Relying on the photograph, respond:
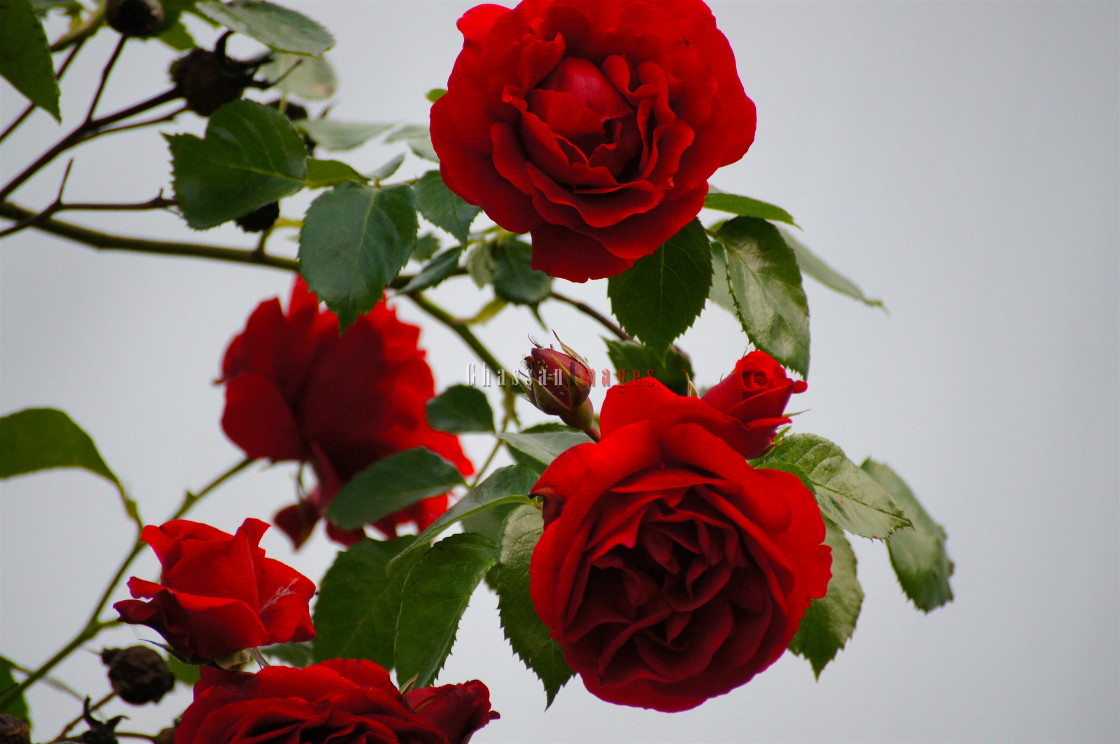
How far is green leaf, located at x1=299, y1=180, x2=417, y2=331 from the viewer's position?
1.00 feet

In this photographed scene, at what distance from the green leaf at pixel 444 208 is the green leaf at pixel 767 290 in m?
0.08

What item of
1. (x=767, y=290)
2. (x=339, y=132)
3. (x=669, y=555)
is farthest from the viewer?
(x=339, y=132)

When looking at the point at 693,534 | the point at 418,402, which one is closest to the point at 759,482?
the point at 693,534

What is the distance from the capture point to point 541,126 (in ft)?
0.81

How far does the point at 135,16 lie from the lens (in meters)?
0.37

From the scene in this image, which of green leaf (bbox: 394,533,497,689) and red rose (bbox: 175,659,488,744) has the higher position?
green leaf (bbox: 394,533,497,689)

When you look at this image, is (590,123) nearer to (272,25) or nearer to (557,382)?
(557,382)

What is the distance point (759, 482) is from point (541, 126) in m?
0.10

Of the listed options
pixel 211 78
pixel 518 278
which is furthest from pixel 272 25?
pixel 518 278

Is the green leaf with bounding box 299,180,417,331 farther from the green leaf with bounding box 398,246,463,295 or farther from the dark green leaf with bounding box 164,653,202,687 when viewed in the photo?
the dark green leaf with bounding box 164,653,202,687

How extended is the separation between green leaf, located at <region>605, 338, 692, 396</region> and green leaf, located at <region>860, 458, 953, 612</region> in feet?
0.28

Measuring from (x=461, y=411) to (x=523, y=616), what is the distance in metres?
0.12

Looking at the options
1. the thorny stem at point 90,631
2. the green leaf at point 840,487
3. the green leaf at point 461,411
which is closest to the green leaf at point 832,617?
the green leaf at point 840,487

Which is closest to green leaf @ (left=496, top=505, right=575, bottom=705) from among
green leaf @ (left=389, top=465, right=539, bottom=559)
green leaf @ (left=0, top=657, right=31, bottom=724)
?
green leaf @ (left=389, top=465, right=539, bottom=559)
